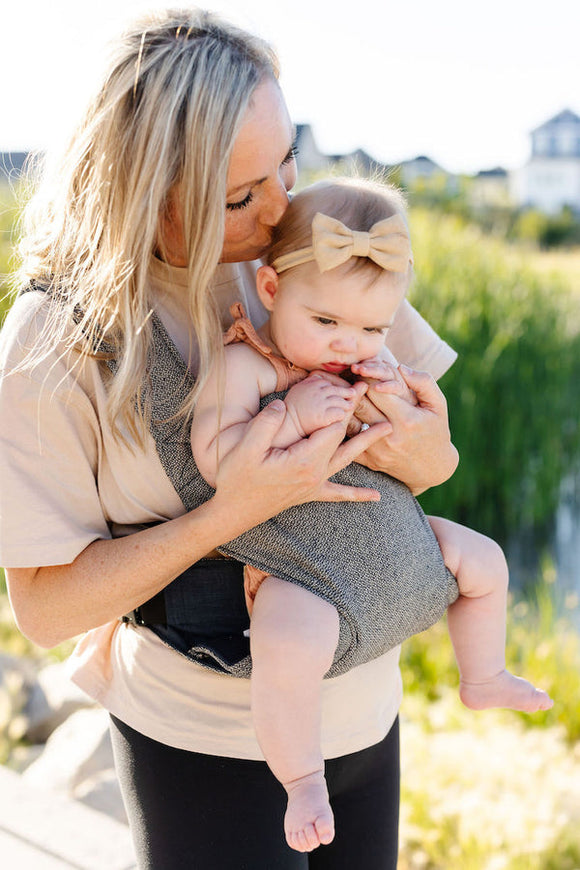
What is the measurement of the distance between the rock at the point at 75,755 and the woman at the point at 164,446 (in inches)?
68.9

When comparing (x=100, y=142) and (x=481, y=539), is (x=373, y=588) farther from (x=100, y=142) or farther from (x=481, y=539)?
(x=100, y=142)

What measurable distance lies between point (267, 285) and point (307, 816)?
0.81 metres

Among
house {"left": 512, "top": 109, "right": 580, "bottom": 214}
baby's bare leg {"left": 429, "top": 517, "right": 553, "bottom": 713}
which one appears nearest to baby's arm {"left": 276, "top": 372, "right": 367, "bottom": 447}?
baby's bare leg {"left": 429, "top": 517, "right": 553, "bottom": 713}

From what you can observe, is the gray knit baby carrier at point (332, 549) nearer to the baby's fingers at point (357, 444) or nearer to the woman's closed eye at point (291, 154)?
the baby's fingers at point (357, 444)

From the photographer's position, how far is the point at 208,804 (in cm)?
134

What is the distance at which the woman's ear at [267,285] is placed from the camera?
1443 mm

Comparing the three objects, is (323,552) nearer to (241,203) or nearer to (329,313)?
(329,313)

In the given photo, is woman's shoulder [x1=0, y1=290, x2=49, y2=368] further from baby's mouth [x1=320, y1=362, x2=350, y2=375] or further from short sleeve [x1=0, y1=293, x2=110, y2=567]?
baby's mouth [x1=320, y1=362, x2=350, y2=375]

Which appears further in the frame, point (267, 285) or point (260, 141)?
point (267, 285)

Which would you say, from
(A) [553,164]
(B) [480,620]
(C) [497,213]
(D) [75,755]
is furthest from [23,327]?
(A) [553,164]

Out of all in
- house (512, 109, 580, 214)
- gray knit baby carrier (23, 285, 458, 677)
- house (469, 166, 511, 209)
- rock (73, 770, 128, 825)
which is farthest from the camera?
house (512, 109, 580, 214)

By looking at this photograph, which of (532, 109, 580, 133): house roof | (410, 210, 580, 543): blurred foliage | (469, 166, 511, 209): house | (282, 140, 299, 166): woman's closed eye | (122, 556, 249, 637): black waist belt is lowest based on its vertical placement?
(532, 109, 580, 133): house roof

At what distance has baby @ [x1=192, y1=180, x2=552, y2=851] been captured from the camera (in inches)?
49.1

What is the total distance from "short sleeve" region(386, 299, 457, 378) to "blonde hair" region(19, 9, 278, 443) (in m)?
0.46
